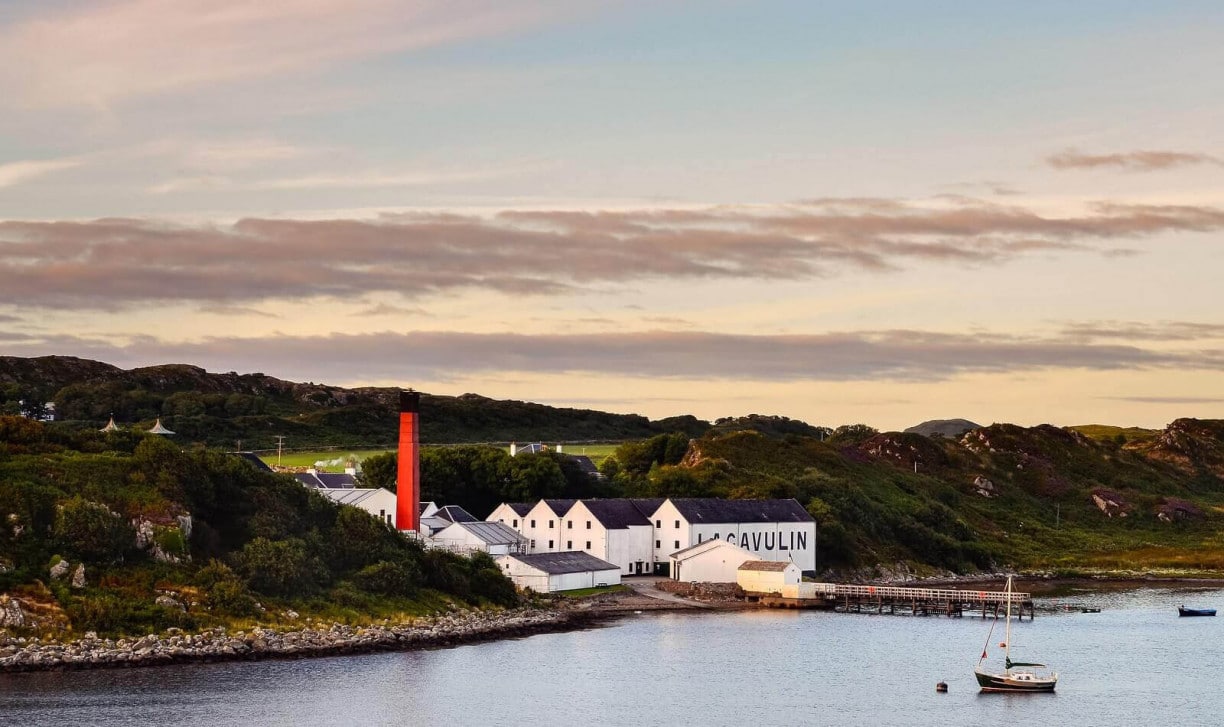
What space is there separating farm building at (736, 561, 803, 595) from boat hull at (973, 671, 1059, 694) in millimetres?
35256

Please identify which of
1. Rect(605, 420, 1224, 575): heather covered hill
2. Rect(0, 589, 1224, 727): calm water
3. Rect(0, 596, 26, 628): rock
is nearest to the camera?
Rect(0, 589, 1224, 727): calm water

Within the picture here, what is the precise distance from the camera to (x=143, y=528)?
261ft

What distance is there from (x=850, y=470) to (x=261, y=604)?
94693 mm

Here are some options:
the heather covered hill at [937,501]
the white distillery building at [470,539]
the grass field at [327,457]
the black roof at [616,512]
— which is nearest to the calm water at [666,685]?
the white distillery building at [470,539]

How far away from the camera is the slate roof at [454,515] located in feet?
360

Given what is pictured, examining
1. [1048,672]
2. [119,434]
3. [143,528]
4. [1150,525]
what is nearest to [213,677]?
[143,528]

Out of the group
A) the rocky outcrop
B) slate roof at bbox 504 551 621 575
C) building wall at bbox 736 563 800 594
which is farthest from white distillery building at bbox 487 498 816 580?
the rocky outcrop

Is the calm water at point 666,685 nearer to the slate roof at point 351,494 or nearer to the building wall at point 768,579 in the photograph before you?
the building wall at point 768,579

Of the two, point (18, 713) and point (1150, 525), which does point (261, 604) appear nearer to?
point (18, 713)

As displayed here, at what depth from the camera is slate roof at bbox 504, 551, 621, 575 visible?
333 ft

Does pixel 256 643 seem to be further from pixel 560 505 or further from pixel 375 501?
pixel 560 505

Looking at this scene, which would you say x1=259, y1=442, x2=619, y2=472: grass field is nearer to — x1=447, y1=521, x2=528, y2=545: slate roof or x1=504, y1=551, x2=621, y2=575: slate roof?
x1=447, y1=521, x2=528, y2=545: slate roof

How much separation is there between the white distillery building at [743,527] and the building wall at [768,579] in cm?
702

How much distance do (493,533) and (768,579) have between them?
20174 mm
